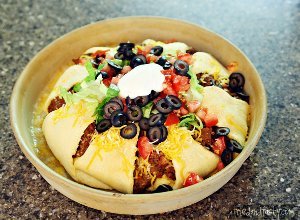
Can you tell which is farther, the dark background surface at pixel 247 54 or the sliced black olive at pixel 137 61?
the sliced black olive at pixel 137 61

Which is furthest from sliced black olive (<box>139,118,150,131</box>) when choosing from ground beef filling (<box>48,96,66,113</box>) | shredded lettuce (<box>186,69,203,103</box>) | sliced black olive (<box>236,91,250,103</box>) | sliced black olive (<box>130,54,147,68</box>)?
sliced black olive (<box>236,91,250,103</box>)

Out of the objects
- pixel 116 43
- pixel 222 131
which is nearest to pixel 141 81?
pixel 222 131

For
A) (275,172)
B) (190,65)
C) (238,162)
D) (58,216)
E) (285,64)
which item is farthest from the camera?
(285,64)

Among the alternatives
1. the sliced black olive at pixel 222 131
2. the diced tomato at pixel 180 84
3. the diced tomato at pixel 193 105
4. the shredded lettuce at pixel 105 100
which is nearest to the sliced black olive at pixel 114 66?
the shredded lettuce at pixel 105 100

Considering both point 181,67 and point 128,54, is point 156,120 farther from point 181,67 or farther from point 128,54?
point 128,54

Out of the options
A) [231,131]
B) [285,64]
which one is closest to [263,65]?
[285,64]

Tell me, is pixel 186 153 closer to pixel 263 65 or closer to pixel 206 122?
pixel 206 122

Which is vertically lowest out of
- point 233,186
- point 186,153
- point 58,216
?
point 58,216

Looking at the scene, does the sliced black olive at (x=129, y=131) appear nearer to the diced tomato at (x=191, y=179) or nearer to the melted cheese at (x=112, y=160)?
the melted cheese at (x=112, y=160)
